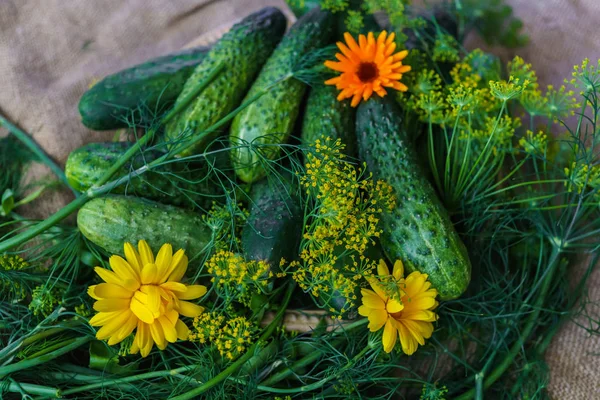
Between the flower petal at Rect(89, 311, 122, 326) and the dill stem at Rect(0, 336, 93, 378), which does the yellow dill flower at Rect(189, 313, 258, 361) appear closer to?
the flower petal at Rect(89, 311, 122, 326)

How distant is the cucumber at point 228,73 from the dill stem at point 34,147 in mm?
330

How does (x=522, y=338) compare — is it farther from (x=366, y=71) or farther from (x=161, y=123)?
(x=161, y=123)

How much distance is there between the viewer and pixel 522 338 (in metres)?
1.19

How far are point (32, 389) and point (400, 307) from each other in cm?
72

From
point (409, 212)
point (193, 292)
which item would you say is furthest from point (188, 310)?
point (409, 212)

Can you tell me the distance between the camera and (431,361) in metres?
1.29

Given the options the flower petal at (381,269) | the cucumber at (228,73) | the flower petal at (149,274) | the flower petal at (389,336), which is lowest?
the flower petal at (389,336)

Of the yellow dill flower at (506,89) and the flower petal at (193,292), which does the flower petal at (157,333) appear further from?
the yellow dill flower at (506,89)

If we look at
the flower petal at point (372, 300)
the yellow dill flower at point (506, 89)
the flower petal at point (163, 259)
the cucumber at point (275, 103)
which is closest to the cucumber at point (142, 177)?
the cucumber at point (275, 103)

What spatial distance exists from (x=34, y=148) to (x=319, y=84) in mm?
758

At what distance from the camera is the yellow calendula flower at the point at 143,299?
948mm

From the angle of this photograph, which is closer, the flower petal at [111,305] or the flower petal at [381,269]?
the flower petal at [111,305]

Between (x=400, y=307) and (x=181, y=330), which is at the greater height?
(x=181, y=330)

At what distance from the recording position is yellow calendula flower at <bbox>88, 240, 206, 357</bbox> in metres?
0.95
